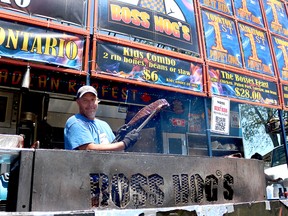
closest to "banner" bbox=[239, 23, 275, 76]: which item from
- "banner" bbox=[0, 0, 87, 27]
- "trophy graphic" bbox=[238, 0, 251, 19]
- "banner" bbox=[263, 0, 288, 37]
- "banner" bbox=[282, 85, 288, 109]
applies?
"trophy graphic" bbox=[238, 0, 251, 19]

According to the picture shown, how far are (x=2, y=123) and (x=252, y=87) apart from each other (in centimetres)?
641

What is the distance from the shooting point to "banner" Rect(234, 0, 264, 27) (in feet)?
28.0

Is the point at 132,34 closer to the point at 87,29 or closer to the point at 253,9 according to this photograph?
the point at 87,29

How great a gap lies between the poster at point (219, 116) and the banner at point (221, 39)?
1.21m

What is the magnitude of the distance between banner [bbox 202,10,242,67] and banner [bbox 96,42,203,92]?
78 cm

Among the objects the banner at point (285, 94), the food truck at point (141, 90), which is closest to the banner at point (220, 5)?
the food truck at point (141, 90)

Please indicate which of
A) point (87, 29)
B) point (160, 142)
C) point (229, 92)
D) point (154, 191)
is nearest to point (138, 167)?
point (154, 191)

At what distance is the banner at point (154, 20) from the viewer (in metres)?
5.90

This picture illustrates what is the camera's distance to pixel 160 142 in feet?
27.3

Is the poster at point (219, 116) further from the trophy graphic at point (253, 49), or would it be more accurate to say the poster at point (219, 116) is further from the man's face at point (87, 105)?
the man's face at point (87, 105)

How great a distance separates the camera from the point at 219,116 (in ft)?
21.9

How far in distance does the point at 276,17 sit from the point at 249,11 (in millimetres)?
1330

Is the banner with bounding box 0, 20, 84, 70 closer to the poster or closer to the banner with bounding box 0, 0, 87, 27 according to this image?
the banner with bounding box 0, 0, 87, 27

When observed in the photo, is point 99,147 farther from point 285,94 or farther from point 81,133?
point 285,94
